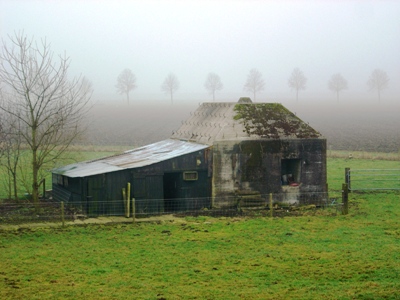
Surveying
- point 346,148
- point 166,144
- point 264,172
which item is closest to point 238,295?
point 264,172

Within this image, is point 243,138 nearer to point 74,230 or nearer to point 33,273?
point 74,230

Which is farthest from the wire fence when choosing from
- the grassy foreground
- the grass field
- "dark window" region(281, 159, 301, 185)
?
the grassy foreground

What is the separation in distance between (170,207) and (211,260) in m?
7.31

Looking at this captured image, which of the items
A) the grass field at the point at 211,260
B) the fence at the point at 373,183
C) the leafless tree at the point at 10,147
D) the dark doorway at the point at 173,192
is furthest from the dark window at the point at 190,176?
the fence at the point at 373,183

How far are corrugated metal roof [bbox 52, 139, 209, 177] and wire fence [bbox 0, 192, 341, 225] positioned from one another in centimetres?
123

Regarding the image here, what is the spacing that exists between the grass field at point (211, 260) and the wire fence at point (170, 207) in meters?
1.20

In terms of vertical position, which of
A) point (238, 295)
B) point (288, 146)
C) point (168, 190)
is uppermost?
point (288, 146)

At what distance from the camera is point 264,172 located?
2173 cm

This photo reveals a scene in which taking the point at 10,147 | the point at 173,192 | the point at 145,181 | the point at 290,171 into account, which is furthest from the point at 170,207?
the point at 10,147

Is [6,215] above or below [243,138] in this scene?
below

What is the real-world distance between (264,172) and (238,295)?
35.2 ft

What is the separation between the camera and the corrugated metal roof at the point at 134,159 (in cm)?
2080

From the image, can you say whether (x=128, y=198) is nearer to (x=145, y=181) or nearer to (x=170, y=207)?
(x=145, y=181)

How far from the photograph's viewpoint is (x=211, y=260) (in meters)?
14.3
